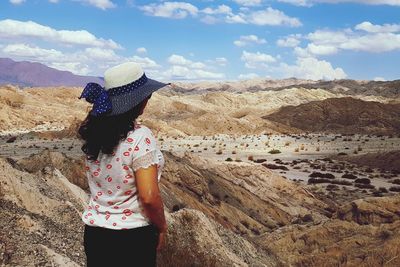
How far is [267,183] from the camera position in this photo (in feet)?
66.2

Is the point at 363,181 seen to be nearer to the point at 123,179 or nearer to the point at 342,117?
the point at 123,179

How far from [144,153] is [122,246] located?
628 millimetres

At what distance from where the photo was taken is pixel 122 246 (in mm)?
3180

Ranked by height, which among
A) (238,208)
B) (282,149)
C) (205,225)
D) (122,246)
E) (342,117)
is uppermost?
(122,246)

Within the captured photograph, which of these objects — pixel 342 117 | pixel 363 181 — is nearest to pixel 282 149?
pixel 363 181

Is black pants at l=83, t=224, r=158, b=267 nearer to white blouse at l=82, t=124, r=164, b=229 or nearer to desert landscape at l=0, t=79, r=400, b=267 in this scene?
white blouse at l=82, t=124, r=164, b=229

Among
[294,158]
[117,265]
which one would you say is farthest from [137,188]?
[294,158]

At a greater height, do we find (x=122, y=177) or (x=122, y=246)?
(x=122, y=177)

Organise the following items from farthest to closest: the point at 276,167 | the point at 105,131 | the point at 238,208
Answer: the point at 276,167 → the point at 238,208 → the point at 105,131

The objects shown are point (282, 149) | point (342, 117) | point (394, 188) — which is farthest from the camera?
point (342, 117)

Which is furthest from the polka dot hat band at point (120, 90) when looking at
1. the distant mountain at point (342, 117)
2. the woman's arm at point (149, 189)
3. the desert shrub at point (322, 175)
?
the distant mountain at point (342, 117)

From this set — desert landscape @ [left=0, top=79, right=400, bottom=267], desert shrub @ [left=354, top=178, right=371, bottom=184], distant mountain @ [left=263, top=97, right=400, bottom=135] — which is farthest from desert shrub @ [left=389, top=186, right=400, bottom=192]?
distant mountain @ [left=263, top=97, right=400, bottom=135]

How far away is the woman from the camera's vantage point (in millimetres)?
3092

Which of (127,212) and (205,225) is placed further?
(205,225)
